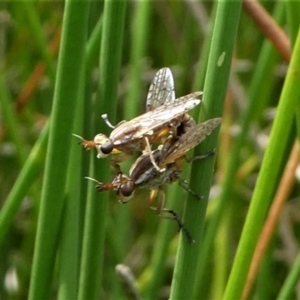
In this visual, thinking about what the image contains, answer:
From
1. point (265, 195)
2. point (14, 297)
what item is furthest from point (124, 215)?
point (265, 195)

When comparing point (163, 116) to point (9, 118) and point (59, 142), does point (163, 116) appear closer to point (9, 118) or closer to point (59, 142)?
point (59, 142)

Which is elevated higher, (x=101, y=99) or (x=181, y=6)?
(x=181, y=6)

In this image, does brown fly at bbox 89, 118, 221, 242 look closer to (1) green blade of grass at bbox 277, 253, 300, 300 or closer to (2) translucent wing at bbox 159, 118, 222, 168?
(2) translucent wing at bbox 159, 118, 222, 168

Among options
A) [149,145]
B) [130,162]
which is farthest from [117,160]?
[130,162]

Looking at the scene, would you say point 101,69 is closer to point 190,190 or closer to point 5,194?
point 190,190

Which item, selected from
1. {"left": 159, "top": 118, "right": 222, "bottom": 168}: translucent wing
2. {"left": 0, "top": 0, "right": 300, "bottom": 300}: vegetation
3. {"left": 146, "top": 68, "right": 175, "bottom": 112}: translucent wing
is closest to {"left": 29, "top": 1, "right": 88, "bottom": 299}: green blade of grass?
{"left": 0, "top": 0, "right": 300, "bottom": 300}: vegetation

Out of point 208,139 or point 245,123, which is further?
point 245,123
